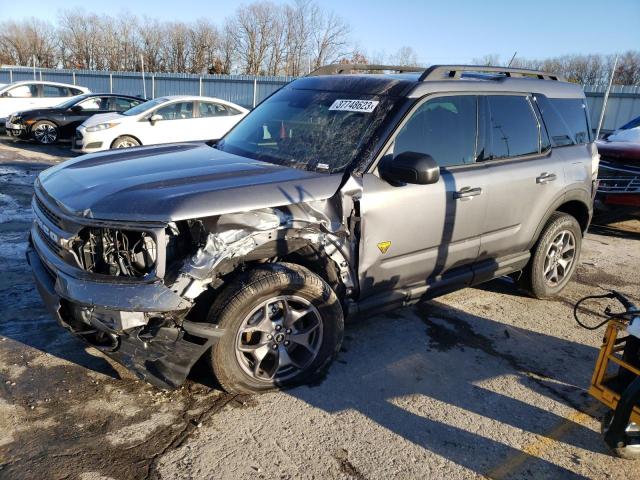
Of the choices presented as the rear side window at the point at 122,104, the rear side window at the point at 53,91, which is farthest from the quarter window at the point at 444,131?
the rear side window at the point at 53,91

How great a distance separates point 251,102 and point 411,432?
785 inches

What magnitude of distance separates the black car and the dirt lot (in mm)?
10973

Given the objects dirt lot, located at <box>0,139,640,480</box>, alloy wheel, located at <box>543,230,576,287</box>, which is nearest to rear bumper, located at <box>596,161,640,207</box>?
alloy wheel, located at <box>543,230,576,287</box>

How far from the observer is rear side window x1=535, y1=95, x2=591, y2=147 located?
4723 mm

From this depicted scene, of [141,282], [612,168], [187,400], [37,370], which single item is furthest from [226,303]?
[612,168]

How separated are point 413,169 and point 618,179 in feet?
17.3

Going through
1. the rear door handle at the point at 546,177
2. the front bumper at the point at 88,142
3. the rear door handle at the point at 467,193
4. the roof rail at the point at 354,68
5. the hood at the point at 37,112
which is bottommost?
the front bumper at the point at 88,142

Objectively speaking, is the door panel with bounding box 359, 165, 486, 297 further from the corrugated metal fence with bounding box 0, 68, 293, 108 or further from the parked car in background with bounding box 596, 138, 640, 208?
the corrugated metal fence with bounding box 0, 68, 293, 108

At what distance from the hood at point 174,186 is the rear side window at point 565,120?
2.43m

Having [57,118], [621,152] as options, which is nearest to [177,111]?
[57,118]

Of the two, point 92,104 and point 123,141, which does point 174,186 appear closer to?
point 123,141

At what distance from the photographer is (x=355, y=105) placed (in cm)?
381

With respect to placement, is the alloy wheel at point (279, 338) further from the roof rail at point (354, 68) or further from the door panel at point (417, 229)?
the roof rail at point (354, 68)

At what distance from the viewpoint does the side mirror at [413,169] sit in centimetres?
324
